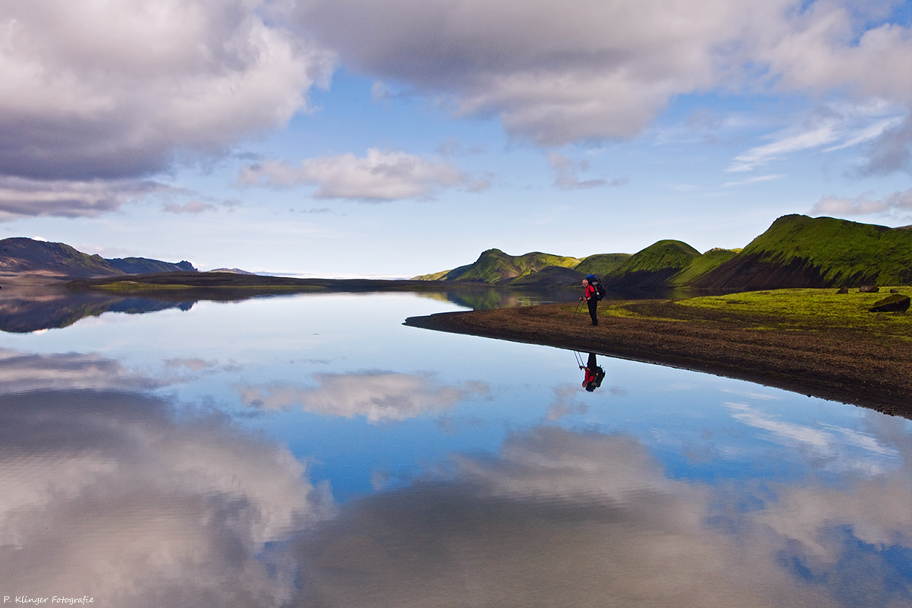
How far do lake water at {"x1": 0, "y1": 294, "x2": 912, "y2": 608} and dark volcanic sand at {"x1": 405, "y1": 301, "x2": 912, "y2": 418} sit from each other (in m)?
2.15

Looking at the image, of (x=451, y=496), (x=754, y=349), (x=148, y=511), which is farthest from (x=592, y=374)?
(x=148, y=511)

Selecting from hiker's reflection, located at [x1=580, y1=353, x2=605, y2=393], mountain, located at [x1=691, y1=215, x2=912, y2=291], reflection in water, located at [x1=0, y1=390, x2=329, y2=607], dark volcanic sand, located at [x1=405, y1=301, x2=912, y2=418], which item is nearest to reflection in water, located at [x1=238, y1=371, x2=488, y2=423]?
reflection in water, located at [x1=0, y1=390, x2=329, y2=607]

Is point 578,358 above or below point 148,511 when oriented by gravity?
below

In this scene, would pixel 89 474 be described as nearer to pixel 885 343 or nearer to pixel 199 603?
pixel 199 603

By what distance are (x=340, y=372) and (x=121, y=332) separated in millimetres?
29331

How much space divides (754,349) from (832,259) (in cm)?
17747

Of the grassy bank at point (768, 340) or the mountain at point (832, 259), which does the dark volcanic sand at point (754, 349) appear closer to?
the grassy bank at point (768, 340)

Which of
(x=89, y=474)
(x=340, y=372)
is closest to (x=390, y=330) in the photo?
(x=340, y=372)

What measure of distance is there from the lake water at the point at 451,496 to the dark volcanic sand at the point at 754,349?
2146mm

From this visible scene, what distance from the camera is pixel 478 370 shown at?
24.8 meters

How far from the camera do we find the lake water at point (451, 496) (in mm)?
7094

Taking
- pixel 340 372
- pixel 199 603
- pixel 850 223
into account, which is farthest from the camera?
pixel 850 223

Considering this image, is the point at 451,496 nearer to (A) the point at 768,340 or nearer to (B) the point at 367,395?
(B) the point at 367,395

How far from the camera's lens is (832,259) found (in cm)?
16462
